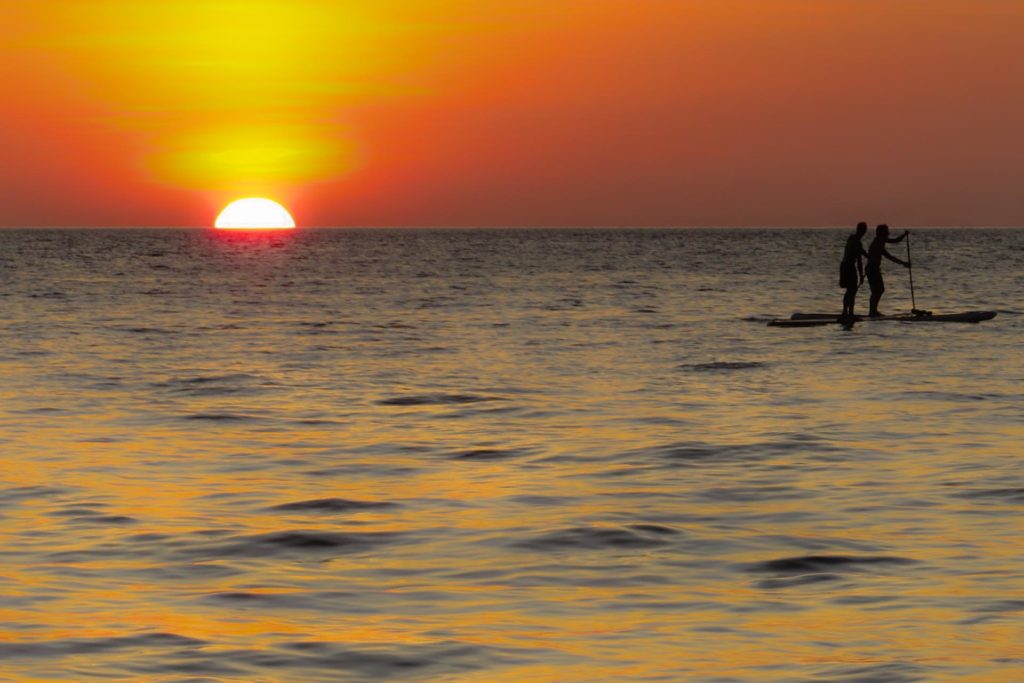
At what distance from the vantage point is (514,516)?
10.4 metres

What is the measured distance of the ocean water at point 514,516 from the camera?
7.01 m

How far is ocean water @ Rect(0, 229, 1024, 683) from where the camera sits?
701 cm

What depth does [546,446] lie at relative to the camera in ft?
46.5

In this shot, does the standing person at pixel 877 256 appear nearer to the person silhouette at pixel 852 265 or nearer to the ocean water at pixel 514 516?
the person silhouette at pixel 852 265

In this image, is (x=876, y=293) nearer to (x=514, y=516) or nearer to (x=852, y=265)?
(x=852, y=265)

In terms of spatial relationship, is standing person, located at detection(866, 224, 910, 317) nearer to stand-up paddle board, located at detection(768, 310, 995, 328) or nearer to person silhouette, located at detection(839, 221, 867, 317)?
person silhouette, located at detection(839, 221, 867, 317)

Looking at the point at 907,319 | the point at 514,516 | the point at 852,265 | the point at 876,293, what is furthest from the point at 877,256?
the point at 514,516

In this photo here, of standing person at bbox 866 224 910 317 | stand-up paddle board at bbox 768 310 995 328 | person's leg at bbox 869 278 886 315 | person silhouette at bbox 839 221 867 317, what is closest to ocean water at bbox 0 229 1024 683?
standing person at bbox 866 224 910 317

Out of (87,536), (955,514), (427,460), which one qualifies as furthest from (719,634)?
(427,460)

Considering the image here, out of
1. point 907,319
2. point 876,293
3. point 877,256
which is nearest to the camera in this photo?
point 877,256

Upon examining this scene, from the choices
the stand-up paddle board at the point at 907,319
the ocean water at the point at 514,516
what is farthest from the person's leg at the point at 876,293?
the ocean water at the point at 514,516

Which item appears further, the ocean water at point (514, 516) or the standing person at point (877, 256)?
the standing person at point (877, 256)

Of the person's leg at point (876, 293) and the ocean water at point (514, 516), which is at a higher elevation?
the person's leg at point (876, 293)

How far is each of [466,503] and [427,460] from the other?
237 centimetres
